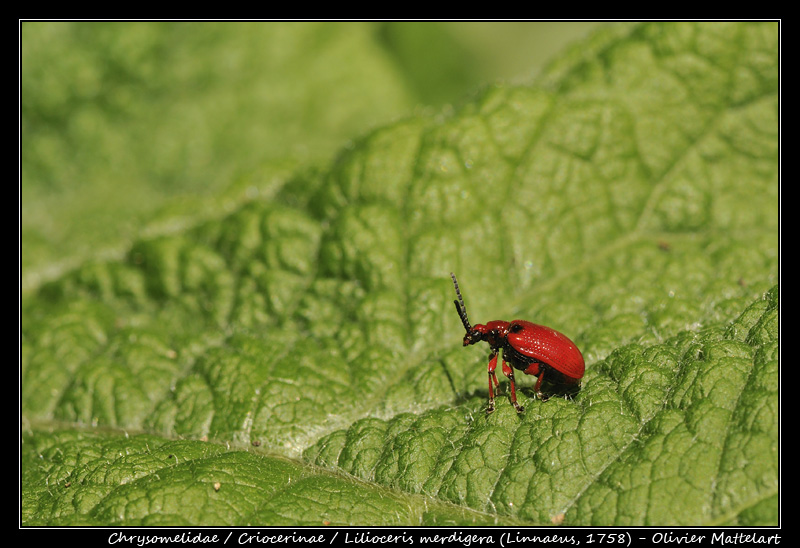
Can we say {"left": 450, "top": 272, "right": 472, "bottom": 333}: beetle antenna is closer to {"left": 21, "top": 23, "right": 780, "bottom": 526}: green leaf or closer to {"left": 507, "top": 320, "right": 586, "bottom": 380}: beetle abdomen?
{"left": 21, "top": 23, "right": 780, "bottom": 526}: green leaf

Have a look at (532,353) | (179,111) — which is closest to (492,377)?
(532,353)

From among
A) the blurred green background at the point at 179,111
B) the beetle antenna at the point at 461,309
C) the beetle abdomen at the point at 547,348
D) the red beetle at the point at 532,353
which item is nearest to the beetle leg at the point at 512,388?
the red beetle at the point at 532,353

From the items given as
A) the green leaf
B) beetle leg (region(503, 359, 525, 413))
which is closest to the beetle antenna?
the green leaf

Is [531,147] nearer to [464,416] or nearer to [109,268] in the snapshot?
[464,416]

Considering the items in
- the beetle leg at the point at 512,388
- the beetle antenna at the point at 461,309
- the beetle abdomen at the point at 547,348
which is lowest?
the beetle leg at the point at 512,388

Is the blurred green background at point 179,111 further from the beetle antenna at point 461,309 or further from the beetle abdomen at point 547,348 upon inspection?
the beetle abdomen at point 547,348

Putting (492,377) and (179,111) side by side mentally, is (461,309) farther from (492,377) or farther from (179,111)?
(179,111)

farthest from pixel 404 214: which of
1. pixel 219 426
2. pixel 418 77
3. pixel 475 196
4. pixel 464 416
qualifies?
pixel 418 77
